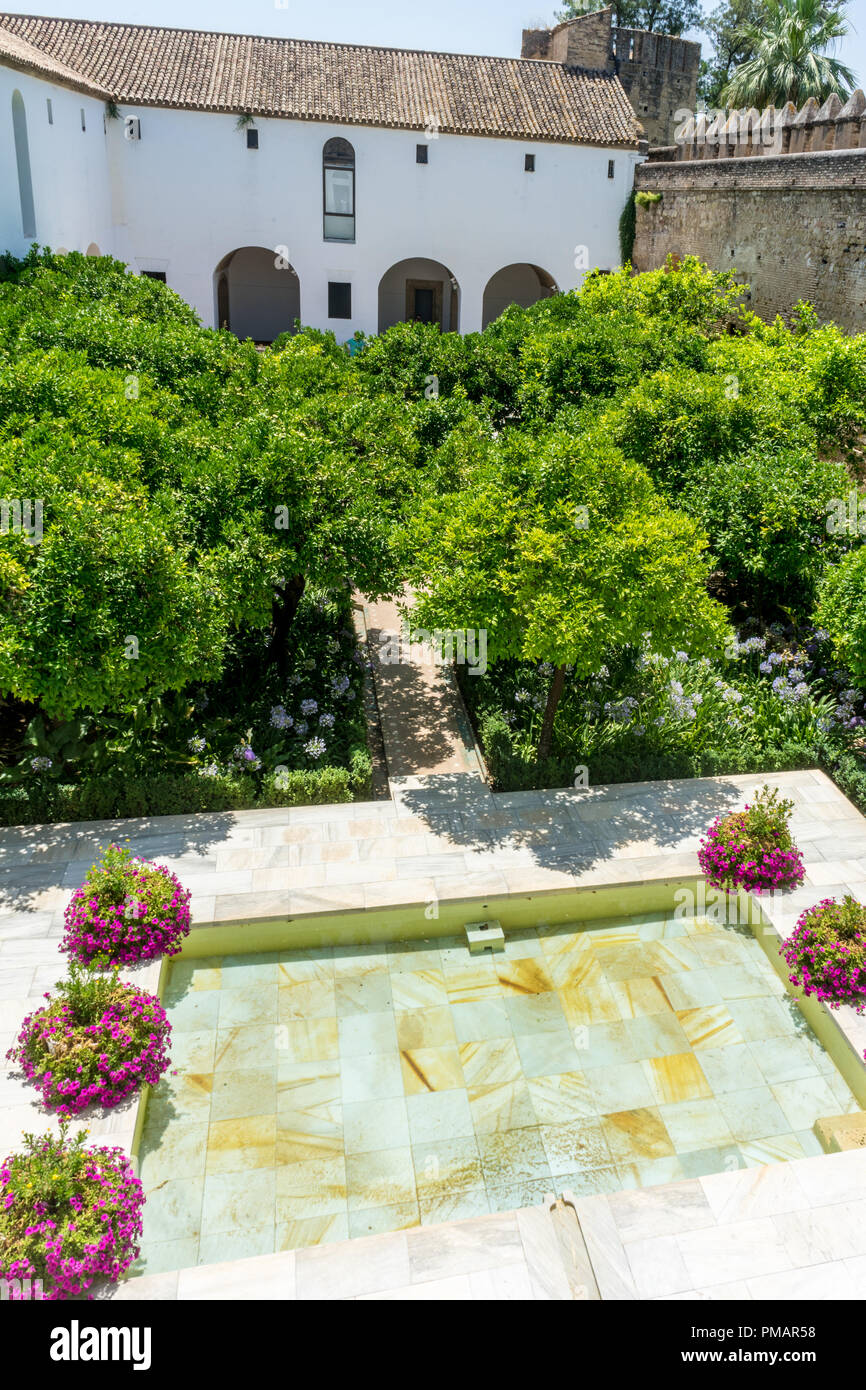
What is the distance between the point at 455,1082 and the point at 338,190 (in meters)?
28.1

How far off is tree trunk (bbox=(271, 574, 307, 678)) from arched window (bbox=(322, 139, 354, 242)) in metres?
20.8

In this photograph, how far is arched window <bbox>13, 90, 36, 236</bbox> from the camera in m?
20.3

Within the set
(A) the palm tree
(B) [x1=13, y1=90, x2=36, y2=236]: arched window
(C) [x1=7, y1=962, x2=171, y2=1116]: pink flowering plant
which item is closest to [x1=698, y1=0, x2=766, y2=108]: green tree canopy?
(A) the palm tree

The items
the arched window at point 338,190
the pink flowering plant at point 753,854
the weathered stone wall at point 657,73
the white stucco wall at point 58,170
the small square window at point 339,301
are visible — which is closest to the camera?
the pink flowering plant at point 753,854

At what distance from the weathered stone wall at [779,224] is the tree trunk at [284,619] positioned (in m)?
13.7

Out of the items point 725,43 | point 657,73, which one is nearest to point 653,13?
point 725,43

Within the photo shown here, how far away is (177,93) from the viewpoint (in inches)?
1073

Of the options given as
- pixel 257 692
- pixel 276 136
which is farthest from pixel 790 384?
pixel 276 136

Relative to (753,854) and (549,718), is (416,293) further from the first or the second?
(753,854)

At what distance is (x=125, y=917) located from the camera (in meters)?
8.34

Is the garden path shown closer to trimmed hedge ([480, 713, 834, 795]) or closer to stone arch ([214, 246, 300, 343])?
trimmed hedge ([480, 713, 834, 795])

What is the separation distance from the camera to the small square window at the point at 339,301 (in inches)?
1196

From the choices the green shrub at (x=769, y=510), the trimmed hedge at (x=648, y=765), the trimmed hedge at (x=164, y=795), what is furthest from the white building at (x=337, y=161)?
the trimmed hedge at (x=648, y=765)

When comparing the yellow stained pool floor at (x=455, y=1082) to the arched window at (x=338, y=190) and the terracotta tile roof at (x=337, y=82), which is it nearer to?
the arched window at (x=338, y=190)
